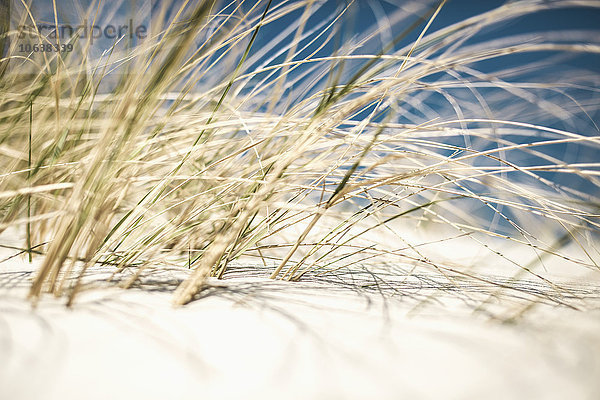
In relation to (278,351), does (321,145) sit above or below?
above

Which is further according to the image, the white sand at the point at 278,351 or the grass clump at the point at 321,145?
the grass clump at the point at 321,145

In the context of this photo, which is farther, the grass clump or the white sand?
the grass clump

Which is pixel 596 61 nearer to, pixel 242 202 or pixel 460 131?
pixel 460 131

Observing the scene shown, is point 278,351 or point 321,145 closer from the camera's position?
point 278,351

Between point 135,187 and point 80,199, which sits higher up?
point 80,199

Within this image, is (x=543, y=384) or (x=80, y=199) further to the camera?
(x=80, y=199)

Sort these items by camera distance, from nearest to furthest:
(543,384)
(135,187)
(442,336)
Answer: (543,384) → (442,336) → (135,187)

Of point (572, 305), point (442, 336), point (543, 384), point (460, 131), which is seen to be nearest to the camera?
point (543, 384)

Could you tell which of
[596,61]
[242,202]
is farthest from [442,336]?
[596,61]
